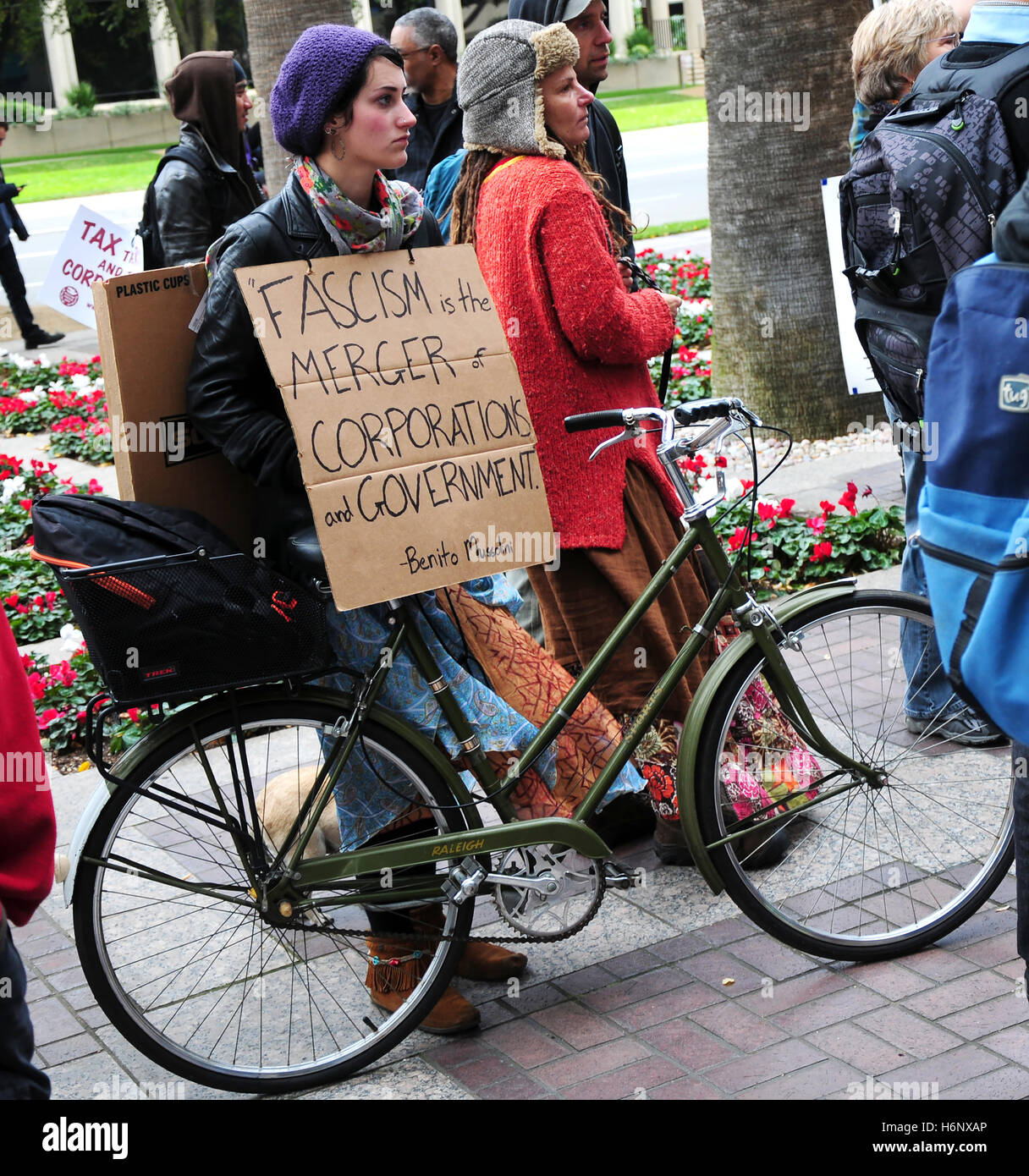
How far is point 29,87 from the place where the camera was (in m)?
41.6

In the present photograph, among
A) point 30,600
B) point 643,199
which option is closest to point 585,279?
point 30,600

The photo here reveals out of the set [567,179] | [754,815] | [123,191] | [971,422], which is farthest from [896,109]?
[123,191]

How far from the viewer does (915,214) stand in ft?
11.2

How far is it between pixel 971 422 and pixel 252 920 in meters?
1.96

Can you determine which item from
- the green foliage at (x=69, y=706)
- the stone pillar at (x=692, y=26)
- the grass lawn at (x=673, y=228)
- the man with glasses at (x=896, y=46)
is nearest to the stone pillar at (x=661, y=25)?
the stone pillar at (x=692, y=26)

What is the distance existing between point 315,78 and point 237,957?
205cm

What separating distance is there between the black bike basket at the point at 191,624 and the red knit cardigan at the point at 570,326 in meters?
1.05

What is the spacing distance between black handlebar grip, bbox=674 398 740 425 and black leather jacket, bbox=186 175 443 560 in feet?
2.71

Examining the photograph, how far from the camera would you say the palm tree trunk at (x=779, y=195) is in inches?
284

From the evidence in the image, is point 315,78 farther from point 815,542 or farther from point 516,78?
point 815,542

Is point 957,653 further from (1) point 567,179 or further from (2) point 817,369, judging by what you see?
(2) point 817,369

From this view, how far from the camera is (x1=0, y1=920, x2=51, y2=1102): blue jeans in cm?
175

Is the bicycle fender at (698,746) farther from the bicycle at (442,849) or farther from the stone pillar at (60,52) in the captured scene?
the stone pillar at (60,52)
